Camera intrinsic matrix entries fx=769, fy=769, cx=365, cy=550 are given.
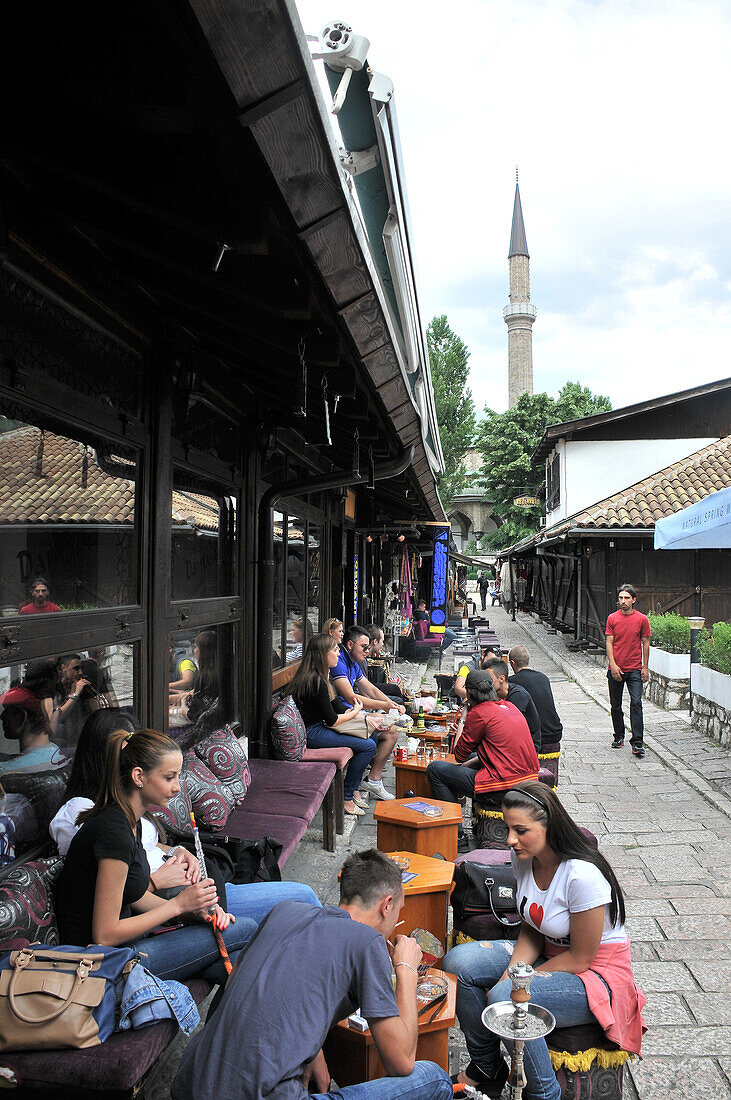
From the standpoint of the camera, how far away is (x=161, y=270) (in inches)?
129

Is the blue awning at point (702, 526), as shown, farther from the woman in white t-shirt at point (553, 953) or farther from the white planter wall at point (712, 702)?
the woman in white t-shirt at point (553, 953)

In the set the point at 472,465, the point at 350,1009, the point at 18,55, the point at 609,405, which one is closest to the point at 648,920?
the point at 350,1009

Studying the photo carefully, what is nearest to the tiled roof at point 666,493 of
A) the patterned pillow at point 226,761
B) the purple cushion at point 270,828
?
the patterned pillow at point 226,761

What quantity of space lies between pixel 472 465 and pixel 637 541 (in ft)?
189

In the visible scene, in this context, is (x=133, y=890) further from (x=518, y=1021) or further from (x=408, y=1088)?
(x=518, y=1021)

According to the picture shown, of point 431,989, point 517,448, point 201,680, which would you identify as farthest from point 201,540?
point 517,448

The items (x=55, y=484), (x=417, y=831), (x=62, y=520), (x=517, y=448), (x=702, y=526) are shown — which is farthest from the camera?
(x=517, y=448)

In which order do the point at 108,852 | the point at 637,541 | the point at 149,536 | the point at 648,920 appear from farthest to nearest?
1. the point at 637,541
2. the point at 648,920
3. the point at 149,536
4. the point at 108,852

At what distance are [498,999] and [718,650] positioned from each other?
7.48m

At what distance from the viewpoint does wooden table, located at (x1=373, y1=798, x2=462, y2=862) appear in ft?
15.3

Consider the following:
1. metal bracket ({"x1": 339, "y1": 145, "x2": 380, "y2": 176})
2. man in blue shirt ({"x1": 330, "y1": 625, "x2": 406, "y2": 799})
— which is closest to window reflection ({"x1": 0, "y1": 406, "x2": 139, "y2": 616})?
metal bracket ({"x1": 339, "y1": 145, "x2": 380, "y2": 176})

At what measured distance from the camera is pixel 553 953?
2.96 m

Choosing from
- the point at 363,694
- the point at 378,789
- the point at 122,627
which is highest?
the point at 122,627

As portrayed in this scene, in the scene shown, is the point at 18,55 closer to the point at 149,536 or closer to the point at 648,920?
the point at 149,536
